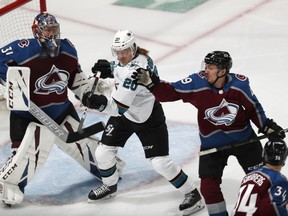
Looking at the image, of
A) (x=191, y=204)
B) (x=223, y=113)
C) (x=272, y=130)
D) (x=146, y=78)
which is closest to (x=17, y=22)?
(x=191, y=204)

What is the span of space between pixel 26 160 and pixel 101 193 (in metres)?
0.44

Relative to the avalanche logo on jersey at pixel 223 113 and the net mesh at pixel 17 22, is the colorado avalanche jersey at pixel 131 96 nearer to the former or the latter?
the avalanche logo on jersey at pixel 223 113

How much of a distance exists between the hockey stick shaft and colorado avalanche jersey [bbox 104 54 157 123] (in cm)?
26

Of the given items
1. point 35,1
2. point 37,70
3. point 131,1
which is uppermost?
point 37,70

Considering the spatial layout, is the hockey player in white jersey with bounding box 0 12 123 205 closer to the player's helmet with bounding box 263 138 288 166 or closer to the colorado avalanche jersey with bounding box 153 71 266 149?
the colorado avalanche jersey with bounding box 153 71 266 149

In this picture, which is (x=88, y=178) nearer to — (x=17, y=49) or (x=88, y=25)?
(x=17, y=49)

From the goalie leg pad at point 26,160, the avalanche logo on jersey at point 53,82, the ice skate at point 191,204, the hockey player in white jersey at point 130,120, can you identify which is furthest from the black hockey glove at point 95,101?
the ice skate at point 191,204

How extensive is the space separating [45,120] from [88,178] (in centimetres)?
59

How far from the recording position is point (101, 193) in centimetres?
467

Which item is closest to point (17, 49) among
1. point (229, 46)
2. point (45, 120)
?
point (45, 120)

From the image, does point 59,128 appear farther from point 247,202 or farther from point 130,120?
point 247,202

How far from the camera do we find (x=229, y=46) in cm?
661

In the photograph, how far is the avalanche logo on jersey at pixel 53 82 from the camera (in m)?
4.48

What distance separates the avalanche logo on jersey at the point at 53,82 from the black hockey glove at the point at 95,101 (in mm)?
242
